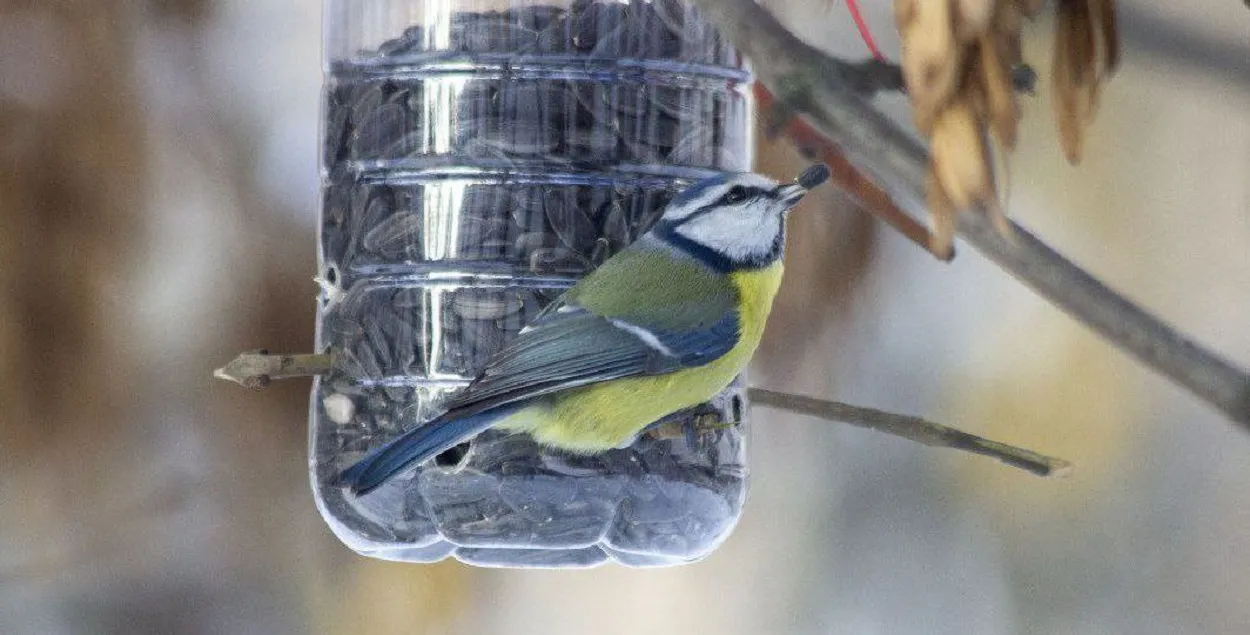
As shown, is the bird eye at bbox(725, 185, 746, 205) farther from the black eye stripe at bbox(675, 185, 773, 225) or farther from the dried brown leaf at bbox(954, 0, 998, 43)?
the dried brown leaf at bbox(954, 0, 998, 43)

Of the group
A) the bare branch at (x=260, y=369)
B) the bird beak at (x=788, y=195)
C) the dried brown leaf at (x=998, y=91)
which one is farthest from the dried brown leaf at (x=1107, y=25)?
the bare branch at (x=260, y=369)

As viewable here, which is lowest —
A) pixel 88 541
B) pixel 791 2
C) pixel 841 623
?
pixel 841 623

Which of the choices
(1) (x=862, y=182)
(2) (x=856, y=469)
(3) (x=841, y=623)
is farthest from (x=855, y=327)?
(1) (x=862, y=182)

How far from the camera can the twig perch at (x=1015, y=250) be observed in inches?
54.5

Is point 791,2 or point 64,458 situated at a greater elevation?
point 791,2

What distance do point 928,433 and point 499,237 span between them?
772 mm

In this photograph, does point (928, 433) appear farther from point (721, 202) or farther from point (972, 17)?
point (972, 17)

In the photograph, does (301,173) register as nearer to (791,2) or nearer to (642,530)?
(791,2)

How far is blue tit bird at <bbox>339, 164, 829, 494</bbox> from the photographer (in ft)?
8.41

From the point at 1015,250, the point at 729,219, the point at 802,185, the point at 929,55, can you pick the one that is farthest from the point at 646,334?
the point at 929,55

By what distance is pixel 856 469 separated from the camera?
527 centimetres

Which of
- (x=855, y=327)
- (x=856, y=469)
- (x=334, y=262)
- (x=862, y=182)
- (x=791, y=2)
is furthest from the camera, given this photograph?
(x=856, y=469)

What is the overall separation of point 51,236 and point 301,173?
2.23ft

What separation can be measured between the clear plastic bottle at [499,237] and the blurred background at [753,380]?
1259 mm
